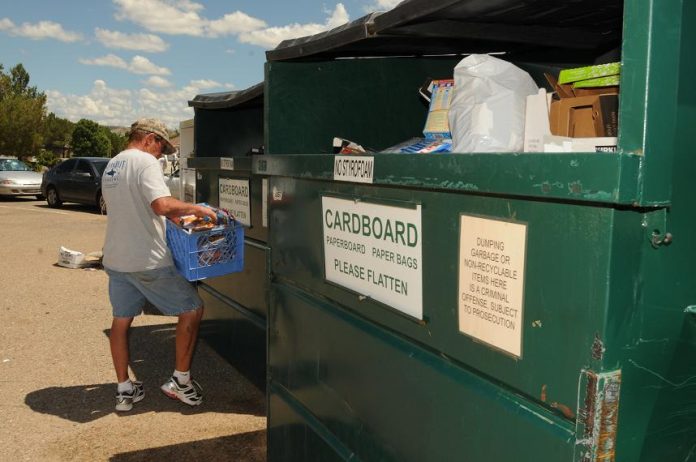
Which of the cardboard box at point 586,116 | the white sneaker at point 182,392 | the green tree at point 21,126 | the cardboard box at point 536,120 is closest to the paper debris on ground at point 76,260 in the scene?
the white sneaker at point 182,392

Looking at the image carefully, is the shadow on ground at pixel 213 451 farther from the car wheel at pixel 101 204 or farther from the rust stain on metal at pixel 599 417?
the car wheel at pixel 101 204

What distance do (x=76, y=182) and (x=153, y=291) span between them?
48.9ft

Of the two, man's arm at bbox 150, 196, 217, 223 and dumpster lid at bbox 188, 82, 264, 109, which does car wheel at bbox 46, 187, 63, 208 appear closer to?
dumpster lid at bbox 188, 82, 264, 109

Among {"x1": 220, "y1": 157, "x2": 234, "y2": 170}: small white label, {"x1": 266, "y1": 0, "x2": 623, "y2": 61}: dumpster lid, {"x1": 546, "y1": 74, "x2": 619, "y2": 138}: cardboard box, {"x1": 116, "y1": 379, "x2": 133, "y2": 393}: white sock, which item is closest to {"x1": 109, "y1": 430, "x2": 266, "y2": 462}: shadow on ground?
{"x1": 116, "y1": 379, "x2": 133, "y2": 393}: white sock

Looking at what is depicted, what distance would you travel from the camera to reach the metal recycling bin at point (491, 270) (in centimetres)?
146

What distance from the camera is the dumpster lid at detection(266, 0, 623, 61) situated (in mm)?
2223

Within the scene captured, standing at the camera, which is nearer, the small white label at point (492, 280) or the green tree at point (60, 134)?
the small white label at point (492, 280)

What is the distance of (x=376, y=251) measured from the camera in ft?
7.66

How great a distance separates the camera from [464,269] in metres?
1.87

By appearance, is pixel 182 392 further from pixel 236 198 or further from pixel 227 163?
pixel 227 163

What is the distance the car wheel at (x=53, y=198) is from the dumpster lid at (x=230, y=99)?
49.2 feet

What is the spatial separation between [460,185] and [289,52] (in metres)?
1.47

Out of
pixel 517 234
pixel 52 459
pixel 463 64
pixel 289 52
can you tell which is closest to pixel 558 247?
pixel 517 234

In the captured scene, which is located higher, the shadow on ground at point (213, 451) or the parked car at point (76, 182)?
the parked car at point (76, 182)
